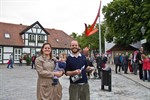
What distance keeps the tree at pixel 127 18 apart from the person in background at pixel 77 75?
93.9ft

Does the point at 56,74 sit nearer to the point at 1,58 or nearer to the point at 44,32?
the point at 1,58

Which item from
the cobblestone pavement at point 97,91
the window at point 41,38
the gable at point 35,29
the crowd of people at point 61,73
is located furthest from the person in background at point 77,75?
the window at point 41,38

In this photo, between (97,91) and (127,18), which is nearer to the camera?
(97,91)

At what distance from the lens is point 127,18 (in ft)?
129

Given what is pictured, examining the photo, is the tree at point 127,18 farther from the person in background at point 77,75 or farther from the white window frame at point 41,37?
the person in background at point 77,75

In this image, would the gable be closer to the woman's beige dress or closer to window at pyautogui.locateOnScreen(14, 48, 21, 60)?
window at pyautogui.locateOnScreen(14, 48, 21, 60)

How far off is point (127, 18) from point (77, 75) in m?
34.9

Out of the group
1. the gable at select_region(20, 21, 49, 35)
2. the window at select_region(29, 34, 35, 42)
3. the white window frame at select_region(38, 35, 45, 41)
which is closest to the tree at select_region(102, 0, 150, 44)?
the gable at select_region(20, 21, 49, 35)

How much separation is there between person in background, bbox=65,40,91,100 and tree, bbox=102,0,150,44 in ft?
93.9

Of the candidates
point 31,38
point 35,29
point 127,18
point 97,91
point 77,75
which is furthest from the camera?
point 35,29

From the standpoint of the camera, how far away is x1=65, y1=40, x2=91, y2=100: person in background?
5432mm

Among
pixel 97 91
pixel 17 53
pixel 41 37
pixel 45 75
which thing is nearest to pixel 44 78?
pixel 45 75

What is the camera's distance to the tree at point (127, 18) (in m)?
34.9

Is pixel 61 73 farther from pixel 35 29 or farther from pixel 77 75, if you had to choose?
pixel 35 29
